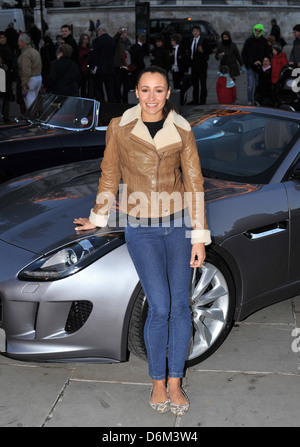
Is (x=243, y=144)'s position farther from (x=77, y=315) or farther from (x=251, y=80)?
(x=251, y=80)

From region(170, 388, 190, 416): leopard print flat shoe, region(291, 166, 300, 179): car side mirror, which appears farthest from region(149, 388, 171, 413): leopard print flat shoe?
region(291, 166, 300, 179): car side mirror

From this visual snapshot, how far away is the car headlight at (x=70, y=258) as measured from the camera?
3557 millimetres

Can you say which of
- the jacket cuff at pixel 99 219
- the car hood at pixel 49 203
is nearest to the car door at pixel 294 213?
the car hood at pixel 49 203

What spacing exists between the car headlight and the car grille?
18cm

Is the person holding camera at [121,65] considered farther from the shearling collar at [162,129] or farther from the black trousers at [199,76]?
the shearling collar at [162,129]

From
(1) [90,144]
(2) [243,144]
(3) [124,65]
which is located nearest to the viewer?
(2) [243,144]

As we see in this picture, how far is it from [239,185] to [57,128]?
12.0 ft

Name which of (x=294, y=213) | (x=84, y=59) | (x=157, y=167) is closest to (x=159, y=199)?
(x=157, y=167)

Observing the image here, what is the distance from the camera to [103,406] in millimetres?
3564

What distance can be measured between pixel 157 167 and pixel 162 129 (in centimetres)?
19

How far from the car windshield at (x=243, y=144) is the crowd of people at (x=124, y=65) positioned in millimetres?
7053

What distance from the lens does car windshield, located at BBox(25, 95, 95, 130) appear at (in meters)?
7.43

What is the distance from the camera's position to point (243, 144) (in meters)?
4.79

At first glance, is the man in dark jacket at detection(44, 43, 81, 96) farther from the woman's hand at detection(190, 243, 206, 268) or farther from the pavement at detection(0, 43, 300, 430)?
the woman's hand at detection(190, 243, 206, 268)
